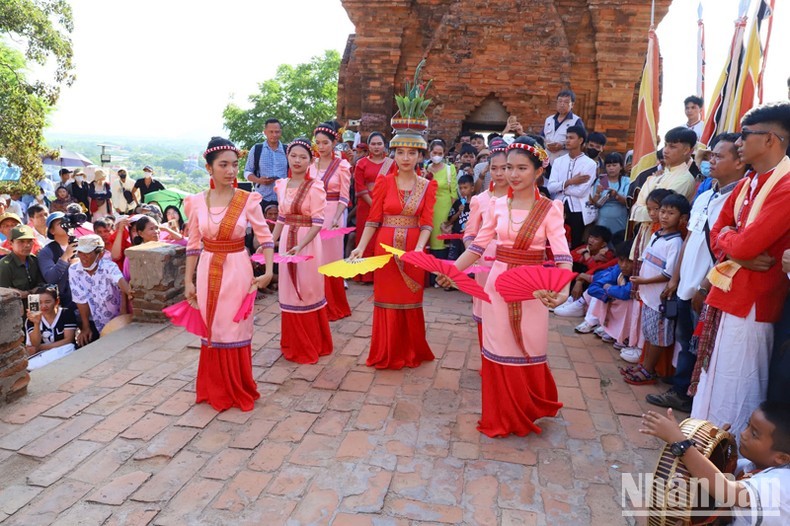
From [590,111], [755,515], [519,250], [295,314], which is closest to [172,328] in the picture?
[295,314]

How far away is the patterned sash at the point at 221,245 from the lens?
381cm

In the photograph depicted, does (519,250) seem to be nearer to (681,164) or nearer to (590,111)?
(681,164)

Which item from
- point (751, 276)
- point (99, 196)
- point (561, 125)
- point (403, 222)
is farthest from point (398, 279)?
point (99, 196)

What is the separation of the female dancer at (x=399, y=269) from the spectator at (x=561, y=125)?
11.3 ft

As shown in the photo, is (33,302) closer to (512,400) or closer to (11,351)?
(11,351)

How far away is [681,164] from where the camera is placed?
4852 millimetres

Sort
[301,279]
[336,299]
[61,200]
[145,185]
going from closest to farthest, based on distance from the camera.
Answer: [301,279], [336,299], [61,200], [145,185]

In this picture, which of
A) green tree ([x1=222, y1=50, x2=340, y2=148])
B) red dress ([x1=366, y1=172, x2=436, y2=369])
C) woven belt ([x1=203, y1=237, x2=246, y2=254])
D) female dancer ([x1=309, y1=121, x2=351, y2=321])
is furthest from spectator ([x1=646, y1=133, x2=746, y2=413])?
green tree ([x1=222, y1=50, x2=340, y2=148])

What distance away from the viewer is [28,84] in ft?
47.1

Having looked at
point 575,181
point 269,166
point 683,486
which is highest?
point 269,166

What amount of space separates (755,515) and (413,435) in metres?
2.08

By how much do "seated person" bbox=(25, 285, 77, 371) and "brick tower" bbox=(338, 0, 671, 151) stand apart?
729cm

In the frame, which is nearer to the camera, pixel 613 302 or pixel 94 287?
pixel 94 287

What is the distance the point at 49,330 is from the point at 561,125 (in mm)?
6946
